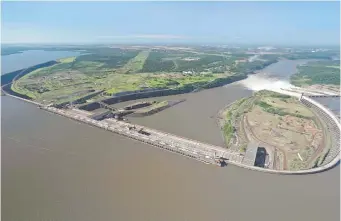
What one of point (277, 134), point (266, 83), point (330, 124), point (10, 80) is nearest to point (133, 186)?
point (277, 134)

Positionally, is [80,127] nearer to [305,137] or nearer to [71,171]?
[71,171]

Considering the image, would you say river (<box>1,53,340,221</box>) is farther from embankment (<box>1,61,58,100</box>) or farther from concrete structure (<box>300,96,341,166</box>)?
embankment (<box>1,61,58,100</box>)

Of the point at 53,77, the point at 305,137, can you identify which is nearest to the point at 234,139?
the point at 305,137

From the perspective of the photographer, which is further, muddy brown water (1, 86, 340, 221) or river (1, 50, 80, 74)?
river (1, 50, 80, 74)

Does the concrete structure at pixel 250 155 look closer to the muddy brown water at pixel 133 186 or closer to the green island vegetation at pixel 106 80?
the muddy brown water at pixel 133 186

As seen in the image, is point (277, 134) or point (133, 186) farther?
point (277, 134)

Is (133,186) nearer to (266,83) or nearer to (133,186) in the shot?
(133,186)

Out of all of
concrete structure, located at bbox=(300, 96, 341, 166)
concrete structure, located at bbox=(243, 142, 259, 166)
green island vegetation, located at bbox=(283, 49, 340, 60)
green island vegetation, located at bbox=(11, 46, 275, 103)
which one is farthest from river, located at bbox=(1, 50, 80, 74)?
green island vegetation, located at bbox=(283, 49, 340, 60)
